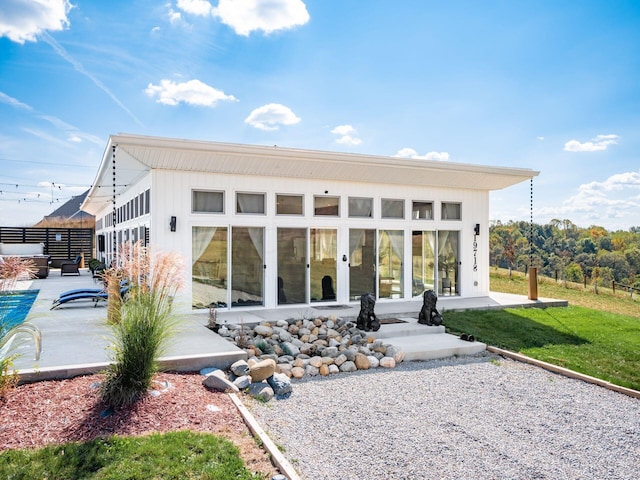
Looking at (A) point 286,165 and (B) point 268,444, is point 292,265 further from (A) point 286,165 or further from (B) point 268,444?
(B) point 268,444

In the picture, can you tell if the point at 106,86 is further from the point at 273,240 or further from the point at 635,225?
the point at 635,225

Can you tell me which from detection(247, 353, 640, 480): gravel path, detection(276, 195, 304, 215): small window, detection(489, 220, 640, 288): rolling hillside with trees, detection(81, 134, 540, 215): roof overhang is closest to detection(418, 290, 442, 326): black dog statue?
detection(247, 353, 640, 480): gravel path

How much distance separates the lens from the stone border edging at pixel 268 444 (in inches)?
131

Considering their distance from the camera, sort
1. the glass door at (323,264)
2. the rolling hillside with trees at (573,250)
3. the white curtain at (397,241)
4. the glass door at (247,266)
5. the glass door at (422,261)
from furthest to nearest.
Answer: the rolling hillside with trees at (573,250) < the glass door at (422,261) < the white curtain at (397,241) < the glass door at (323,264) < the glass door at (247,266)

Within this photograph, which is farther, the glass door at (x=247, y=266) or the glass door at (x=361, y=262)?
the glass door at (x=361, y=262)

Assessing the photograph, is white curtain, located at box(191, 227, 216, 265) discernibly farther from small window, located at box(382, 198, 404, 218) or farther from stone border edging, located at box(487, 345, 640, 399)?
stone border edging, located at box(487, 345, 640, 399)

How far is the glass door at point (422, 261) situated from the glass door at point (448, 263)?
241 millimetres

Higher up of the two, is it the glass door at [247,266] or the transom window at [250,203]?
the transom window at [250,203]

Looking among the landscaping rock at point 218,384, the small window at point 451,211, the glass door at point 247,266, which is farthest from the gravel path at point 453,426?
the small window at point 451,211

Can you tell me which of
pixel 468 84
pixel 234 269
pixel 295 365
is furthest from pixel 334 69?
pixel 295 365

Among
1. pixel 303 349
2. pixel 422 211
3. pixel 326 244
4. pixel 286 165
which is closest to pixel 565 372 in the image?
pixel 303 349

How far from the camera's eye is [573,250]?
47.9 m

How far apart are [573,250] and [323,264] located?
1830 inches

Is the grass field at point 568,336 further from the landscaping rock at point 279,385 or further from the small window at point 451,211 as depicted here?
the landscaping rock at point 279,385
